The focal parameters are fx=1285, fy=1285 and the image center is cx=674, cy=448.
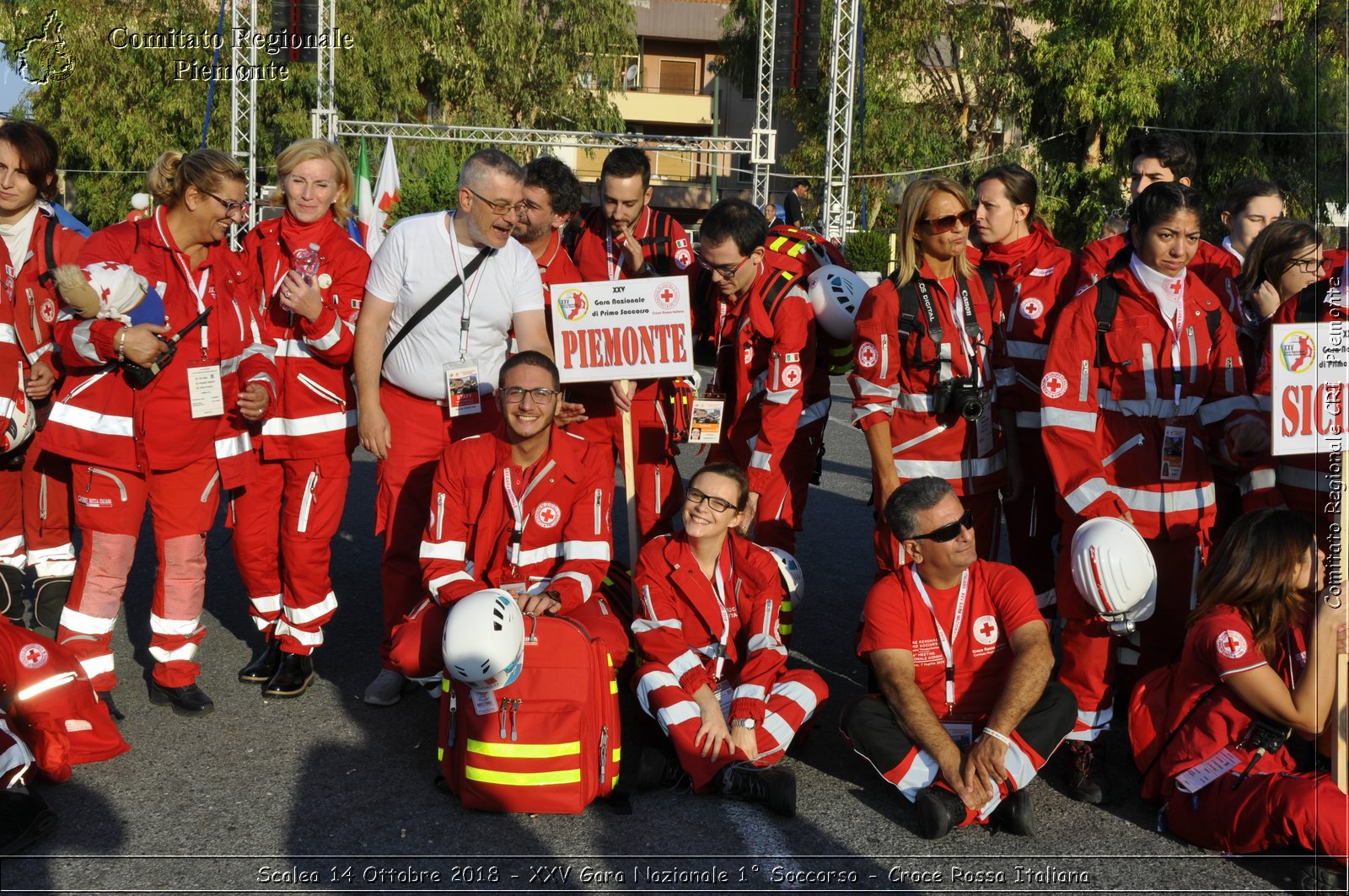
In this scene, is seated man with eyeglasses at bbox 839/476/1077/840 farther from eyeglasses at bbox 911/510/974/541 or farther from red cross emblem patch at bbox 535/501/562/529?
red cross emblem patch at bbox 535/501/562/529

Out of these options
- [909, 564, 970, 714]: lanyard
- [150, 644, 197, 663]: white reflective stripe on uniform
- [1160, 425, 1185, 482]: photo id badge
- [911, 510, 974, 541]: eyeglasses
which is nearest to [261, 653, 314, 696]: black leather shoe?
[150, 644, 197, 663]: white reflective stripe on uniform

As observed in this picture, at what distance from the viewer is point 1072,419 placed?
4922 millimetres

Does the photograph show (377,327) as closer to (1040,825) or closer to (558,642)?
(558,642)

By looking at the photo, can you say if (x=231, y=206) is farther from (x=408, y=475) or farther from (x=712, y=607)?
(x=712, y=607)

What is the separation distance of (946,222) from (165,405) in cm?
326

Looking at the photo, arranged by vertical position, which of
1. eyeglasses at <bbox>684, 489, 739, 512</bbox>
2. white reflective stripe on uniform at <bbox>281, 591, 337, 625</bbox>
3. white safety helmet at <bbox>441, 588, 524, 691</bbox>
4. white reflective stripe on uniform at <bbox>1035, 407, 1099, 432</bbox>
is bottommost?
white reflective stripe on uniform at <bbox>281, 591, 337, 625</bbox>

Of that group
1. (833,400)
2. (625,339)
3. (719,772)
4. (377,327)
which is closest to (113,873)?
(719,772)

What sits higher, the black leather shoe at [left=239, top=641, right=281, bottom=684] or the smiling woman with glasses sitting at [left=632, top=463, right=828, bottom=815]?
the smiling woman with glasses sitting at [left=632, top=463, right=828, bottom=815]

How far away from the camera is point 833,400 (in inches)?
606

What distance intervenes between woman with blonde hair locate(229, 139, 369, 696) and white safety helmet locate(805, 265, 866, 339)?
2.05 meters

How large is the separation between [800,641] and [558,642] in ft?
7.19

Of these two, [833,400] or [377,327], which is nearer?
[377,327]

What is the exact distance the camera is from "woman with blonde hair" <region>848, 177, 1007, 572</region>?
5273 mm

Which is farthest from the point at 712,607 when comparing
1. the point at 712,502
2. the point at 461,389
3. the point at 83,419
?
the point at 83,419
